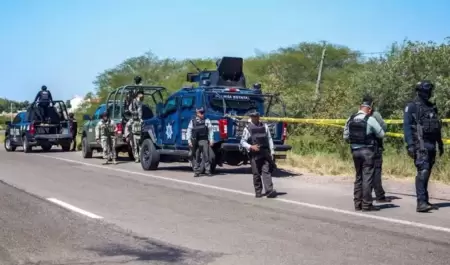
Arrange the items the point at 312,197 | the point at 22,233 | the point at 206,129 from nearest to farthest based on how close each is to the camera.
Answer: the point at 22,233
the point at 312,197
the point at 206,129

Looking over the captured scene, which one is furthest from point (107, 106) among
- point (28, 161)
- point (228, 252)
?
point (228, 252)

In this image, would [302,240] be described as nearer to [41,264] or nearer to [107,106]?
[41,264]

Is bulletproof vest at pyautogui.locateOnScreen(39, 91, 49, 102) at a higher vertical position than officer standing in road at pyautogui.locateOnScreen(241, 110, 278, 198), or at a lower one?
higher

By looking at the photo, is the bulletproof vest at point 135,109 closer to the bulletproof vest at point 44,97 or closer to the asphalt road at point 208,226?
the asphalt road at point 208,226

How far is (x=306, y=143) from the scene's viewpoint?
24.6 m

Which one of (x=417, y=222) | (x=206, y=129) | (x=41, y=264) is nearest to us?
(x=41, y=264)

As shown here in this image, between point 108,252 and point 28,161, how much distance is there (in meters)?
16.5

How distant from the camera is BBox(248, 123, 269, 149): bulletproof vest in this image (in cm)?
1267

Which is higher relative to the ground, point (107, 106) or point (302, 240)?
point (107, 106)

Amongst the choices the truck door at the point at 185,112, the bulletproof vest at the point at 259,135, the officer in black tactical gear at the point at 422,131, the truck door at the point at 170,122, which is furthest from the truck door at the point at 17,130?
the officer in black tactical gear at the point at 422,131

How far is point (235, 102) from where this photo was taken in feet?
58.1

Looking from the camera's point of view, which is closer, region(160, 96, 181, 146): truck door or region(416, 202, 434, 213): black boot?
region(416, 202, 434, 213): black boot

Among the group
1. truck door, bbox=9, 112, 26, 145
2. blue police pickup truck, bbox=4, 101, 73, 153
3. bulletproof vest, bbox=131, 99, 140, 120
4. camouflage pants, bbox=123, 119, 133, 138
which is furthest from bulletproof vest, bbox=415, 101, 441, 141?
truck door, bbox=9, 112, 26, 145

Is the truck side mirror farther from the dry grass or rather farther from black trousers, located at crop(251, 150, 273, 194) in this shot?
black trousers, located at crop(251, 150, 273, 194)
